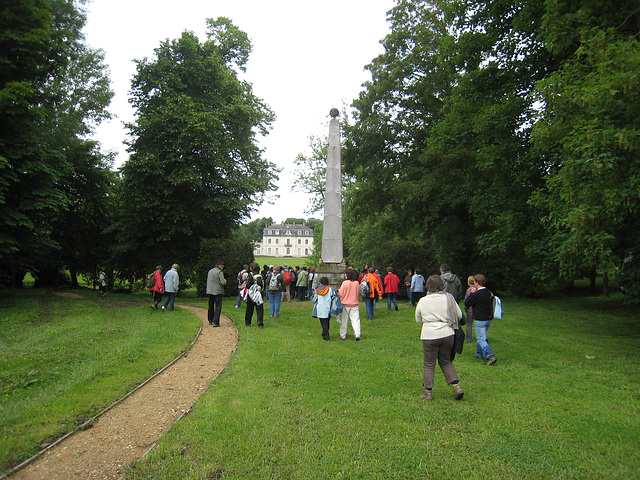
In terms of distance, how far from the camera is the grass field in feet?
13.4

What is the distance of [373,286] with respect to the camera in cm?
1447

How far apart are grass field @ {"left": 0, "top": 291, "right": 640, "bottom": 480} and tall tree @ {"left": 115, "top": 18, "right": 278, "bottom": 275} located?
42.3ft

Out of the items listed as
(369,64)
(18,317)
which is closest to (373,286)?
(18,317)

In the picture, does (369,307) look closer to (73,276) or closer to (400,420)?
(400,420)

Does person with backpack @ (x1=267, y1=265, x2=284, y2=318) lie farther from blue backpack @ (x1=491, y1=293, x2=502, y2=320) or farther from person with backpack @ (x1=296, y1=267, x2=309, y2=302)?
person with backpack @ (x1=296, y1=267, x2=309, y2=302)

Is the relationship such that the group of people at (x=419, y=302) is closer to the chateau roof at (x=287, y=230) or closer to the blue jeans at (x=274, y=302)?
the blue jeans at (x=274, y=302)

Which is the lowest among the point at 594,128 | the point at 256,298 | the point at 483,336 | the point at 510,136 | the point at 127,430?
the point at 127,430

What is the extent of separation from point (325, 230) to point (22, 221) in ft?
36.0

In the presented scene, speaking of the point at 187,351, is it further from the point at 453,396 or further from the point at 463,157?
the point at 463,157

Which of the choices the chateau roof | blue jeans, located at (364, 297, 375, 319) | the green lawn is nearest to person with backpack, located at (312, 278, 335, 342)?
the green lawn

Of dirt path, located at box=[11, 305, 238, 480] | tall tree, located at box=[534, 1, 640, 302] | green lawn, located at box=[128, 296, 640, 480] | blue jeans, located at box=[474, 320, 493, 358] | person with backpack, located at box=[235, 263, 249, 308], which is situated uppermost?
tall tree, located at box=[534, 1, 640, 302]

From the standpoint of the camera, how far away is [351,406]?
5602 mm

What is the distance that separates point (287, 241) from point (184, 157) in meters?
96.8

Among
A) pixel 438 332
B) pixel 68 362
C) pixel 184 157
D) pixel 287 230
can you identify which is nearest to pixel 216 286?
pixel 68 362
